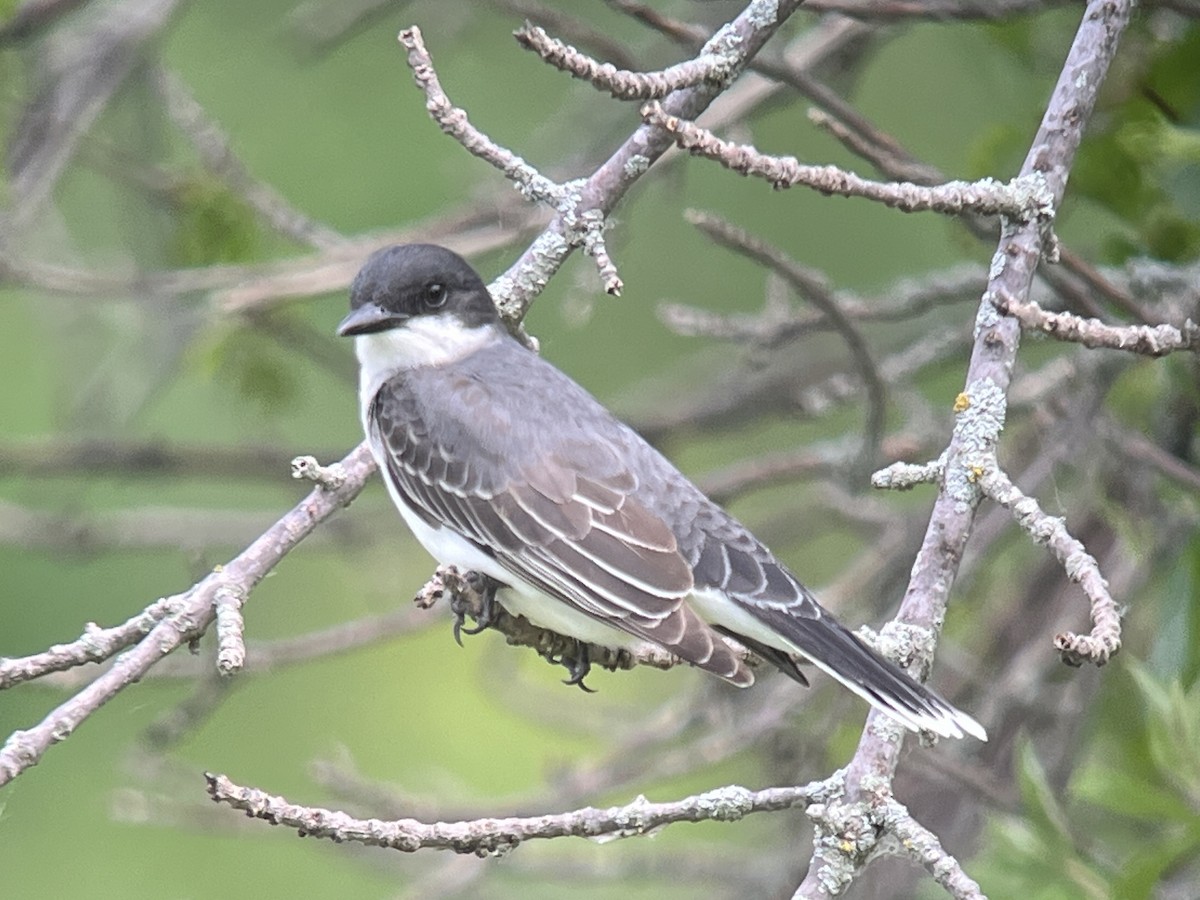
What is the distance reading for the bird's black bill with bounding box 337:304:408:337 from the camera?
12.0 ft

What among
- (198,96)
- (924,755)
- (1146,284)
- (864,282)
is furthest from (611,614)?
(198,96)

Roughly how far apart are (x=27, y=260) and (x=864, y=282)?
3372mm

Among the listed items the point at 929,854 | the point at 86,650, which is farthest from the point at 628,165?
the point at 929,854

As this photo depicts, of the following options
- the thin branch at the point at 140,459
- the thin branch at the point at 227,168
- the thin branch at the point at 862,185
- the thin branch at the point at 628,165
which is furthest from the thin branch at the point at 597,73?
the thin branch at the point at 140,459

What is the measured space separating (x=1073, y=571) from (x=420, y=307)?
206cm

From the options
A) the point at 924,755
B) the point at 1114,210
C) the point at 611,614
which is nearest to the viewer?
the point at 611,614

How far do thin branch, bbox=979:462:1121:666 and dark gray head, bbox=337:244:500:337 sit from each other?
166cm

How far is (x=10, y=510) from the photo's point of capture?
4.66 m

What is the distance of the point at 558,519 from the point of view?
3.46 m

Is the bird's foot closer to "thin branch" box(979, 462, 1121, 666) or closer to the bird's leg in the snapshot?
the bird's leg

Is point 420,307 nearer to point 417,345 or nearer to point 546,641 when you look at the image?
point 417,345

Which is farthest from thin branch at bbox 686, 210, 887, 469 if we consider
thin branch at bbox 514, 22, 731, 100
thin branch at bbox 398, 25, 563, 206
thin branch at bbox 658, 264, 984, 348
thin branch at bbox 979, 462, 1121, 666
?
thin branch at bbox 979, 462, 1121, 666

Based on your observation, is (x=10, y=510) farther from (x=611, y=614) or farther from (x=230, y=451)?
(x=611, y=614)

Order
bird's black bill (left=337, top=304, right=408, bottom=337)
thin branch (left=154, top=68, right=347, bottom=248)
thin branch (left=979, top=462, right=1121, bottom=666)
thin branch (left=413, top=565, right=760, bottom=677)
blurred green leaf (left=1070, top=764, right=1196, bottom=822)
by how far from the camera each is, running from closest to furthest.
Result: 1. thin branch (left=979, top=462, right=1121, bottom=666)
2. blurred green leaf (left=1070, top=764, right=1196, bottom=822)
3. thin branch (left=413, top=565, right=760, bottom=677)
4. bird's black bill (left=337, top=304, right=408, bottom=337)
5. thin branch (left=154, top=68, right=347, bottom=248)
